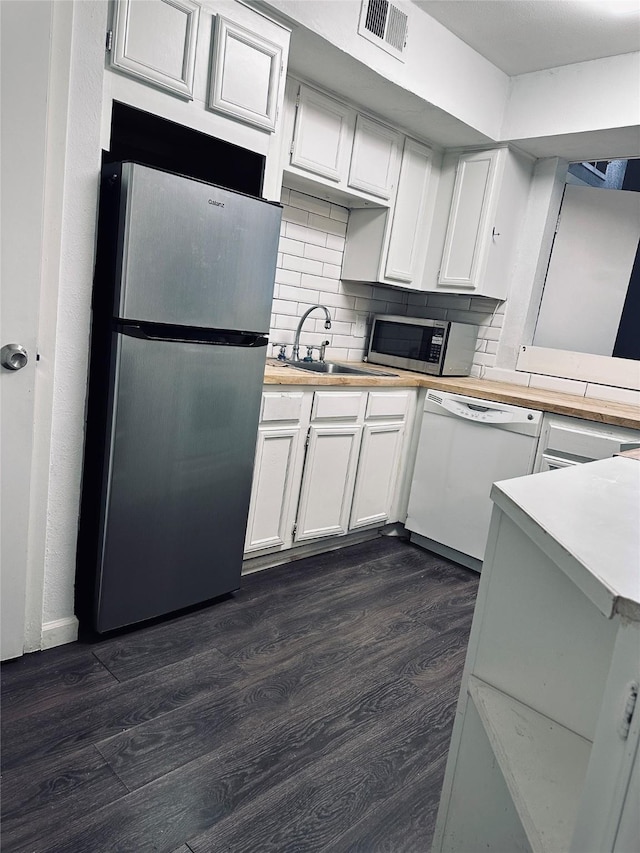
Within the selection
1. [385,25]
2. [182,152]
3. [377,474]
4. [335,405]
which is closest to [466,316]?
[377,474]

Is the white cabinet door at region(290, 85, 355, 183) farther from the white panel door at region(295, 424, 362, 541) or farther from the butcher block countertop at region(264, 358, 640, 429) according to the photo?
the white panel door at region(295, 424, 362, 541)

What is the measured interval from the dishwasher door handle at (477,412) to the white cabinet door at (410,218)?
85 centimetres

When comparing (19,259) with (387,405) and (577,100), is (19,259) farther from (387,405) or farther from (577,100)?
(577,100)

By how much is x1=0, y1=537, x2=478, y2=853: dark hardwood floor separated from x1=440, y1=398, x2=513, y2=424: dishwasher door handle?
38.2 inches

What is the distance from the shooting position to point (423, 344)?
3.44 m

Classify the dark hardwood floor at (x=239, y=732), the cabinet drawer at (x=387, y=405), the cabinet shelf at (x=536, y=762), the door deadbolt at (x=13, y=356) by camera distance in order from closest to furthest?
the cabinet shelf at (x=536, y=762) → the dark hardwood floor at (x=239, y=732) → the door deadbolt at (x=13, y=356) → the cabinet drawer at (x=387, y=405)

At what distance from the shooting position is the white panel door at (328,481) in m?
2.79

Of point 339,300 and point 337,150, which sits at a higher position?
point 337,150

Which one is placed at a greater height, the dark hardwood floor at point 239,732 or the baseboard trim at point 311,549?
the baseboard trim at point 311,549

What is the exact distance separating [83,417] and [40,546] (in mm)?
432

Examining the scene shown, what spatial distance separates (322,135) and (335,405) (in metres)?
1.30

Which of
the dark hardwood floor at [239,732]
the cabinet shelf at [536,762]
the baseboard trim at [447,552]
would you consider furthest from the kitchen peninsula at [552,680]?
the baseboard trim at [447,552]

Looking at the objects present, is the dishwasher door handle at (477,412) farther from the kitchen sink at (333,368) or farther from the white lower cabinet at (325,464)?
the kitchen sink at (333,368)

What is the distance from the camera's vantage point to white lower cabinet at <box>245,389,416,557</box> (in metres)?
2.59
